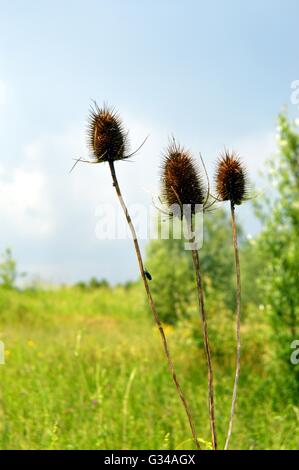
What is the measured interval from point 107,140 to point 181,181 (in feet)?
0.61

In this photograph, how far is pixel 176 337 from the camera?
941cm

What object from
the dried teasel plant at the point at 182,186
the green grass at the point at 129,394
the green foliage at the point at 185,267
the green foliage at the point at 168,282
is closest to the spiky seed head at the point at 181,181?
the dried teasel plant at the point at 182,186

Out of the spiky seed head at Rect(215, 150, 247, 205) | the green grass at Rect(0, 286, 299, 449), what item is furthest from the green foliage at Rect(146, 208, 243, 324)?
the spiky seed head at Rect(215, 150, 247, 205)

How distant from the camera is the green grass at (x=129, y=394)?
504cm

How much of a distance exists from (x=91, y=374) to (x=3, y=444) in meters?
2.57

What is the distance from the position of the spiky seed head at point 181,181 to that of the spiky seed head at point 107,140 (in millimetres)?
113

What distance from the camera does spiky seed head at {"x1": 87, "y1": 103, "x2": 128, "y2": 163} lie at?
133cm

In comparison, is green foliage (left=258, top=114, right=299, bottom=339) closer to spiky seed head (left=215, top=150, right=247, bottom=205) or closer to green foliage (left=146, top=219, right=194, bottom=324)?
spiky seed head (left=215, top=150, right=247, bottom=205)

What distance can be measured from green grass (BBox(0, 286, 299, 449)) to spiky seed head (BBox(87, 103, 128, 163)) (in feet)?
5.33

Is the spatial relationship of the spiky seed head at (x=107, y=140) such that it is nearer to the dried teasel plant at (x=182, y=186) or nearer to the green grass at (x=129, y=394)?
the dried teasel plant at (x=182, y=186)

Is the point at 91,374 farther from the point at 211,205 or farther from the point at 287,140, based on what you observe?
the point at 211,205

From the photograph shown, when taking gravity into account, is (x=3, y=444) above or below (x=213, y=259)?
below

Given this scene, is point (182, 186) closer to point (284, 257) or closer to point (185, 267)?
point (284, 257)
